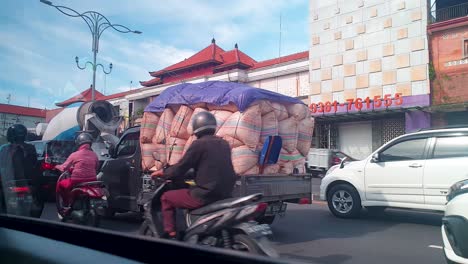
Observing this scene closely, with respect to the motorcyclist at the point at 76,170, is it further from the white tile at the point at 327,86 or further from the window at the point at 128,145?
the white tile at the point at 327,86

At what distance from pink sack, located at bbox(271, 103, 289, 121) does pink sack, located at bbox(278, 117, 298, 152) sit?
0.08 meters

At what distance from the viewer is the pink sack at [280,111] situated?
6.36 meters

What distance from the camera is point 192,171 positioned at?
4.32m

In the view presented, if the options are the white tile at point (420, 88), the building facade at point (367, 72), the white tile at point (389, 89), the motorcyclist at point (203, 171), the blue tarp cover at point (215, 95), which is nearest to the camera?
the motorcyclist at point (203, 171)

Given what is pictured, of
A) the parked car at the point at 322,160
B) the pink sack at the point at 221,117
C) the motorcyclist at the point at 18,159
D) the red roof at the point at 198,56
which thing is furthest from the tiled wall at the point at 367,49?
the motorcyclist at the point at 18,159

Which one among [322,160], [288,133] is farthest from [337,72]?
[288,133]

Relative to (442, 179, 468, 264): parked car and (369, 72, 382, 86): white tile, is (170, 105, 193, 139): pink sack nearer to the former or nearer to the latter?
(442, 179, 468, 264): parked car

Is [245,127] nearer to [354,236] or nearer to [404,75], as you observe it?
[354,236]

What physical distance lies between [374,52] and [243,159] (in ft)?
50.9

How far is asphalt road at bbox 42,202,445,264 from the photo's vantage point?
473 cm

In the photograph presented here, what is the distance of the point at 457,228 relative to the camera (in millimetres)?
3703

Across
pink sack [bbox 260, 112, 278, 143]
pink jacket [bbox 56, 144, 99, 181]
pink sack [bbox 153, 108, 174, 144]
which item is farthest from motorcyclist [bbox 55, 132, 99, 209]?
pink sack [bbox 260, 112, 278, 143]

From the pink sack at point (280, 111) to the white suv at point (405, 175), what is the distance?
2238 mm

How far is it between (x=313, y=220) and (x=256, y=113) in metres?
2.75
